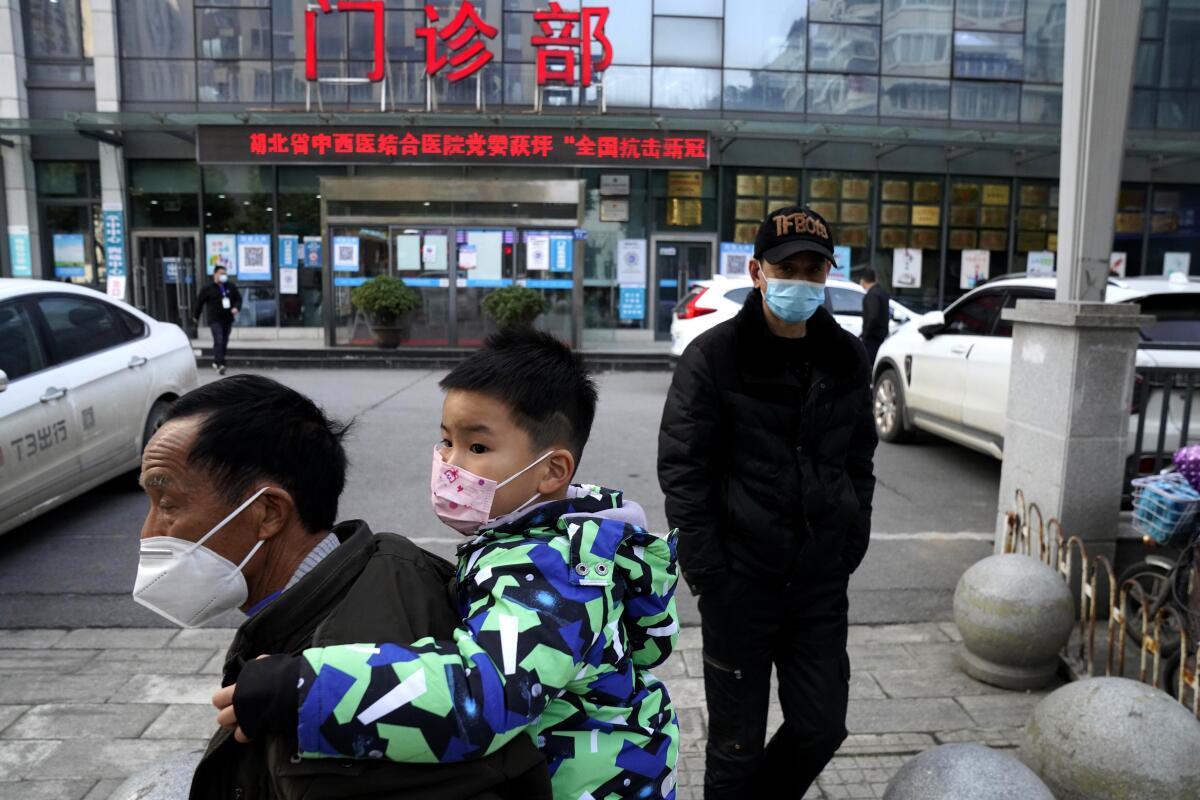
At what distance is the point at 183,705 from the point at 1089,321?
4691 mm

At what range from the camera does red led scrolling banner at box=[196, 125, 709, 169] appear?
18.4m

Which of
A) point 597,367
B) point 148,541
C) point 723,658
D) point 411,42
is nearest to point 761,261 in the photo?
point 723,658

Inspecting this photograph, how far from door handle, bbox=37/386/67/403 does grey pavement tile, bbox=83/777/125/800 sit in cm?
336

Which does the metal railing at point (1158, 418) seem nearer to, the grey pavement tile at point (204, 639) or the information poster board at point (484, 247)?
the grey pavement tile at point (204, 639)

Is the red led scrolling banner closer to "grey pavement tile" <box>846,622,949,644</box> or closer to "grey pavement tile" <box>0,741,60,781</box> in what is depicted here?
"grey pavement tile" <box>846,622,949,644</box>

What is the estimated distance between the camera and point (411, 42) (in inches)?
793

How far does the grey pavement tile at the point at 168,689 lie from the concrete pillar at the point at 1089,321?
4295 millimetres

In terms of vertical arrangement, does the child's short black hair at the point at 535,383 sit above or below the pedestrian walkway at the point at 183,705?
above

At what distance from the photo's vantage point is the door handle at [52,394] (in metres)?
5.78

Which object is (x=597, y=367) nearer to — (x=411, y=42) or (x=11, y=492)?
(x=411, y=42)

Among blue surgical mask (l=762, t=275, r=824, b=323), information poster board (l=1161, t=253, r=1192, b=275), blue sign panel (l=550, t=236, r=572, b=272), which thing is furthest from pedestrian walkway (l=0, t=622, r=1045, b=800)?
information poster board (l=1161, t=253, r=1192, b=275)

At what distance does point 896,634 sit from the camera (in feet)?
15.6

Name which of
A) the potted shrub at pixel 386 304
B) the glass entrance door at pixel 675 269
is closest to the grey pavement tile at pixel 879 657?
the potted shrub at pixel 386 304

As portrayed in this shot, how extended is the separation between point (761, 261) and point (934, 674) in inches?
99.2
